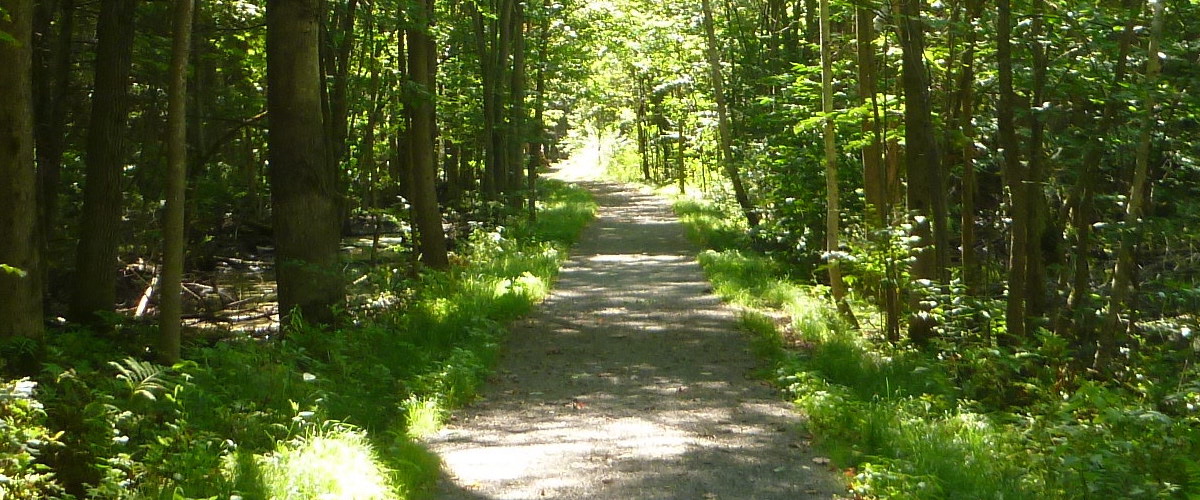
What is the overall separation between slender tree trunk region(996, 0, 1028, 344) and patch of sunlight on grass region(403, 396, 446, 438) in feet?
17.9

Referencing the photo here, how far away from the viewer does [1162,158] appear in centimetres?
1048

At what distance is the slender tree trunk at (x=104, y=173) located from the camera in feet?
38.0

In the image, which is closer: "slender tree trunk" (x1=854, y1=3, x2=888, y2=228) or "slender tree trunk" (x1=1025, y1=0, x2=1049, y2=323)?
"slender tree trunk" (x1=1025, y1=0, x2=1049, y2=323)

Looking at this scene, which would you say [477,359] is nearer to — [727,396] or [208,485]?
[727,396]

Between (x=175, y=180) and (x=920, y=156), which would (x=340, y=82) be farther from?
(x=920, y=156)

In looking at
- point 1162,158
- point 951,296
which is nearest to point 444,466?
point 951,296

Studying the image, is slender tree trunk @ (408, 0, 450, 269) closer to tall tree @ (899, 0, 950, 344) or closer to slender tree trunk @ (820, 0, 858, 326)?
slender tree trunk @ (820, 0, 858, 326)

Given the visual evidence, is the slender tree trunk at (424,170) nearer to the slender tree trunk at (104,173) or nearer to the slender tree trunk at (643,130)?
the slender tree trunk at (104,173)

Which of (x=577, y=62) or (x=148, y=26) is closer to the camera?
(x=148, y=26)

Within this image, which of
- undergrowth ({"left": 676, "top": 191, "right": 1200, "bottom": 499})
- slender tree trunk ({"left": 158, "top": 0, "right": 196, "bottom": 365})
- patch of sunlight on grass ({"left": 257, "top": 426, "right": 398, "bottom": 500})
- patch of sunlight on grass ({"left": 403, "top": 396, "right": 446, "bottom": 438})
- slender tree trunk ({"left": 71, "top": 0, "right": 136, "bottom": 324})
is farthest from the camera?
slender tree trunk ({"left": 71, "top": 0, "right": 136, "bottom": 324})

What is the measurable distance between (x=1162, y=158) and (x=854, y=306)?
16.5 feet

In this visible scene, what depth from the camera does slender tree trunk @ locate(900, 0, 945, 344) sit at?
421 inches

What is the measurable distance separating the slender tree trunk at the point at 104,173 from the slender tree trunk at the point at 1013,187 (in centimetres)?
902

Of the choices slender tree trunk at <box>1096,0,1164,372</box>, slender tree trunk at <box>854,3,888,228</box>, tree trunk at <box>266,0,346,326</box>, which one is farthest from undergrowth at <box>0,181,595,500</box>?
slender tree trunk at <box>1096,0,1164,372</box>
